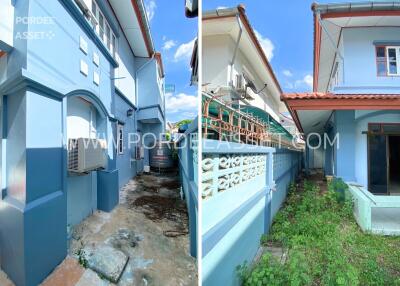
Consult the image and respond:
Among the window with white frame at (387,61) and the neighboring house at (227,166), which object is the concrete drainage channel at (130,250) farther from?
the window with white frame at (387,61)

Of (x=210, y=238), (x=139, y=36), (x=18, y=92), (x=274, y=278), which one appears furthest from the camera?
(x=139, y=36)

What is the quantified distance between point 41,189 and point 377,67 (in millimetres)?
5874

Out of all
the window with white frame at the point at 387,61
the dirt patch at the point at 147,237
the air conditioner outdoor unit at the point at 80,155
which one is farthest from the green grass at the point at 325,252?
the window with white frame at the point at 387,61

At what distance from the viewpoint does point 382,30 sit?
491 cm

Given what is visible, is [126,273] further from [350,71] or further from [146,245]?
[350,71]

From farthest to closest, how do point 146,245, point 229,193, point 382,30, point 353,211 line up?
point 382,30 → point 353,211 → point 146,245 → point 229,193

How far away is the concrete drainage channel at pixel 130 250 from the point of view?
7.92 feet

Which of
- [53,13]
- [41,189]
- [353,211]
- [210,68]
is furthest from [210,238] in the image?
[353,211]

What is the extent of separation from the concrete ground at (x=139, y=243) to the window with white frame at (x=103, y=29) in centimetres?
280

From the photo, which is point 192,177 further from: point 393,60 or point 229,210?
point 393,60

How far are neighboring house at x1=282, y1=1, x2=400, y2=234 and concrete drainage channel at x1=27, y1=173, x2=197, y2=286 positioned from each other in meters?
2.56

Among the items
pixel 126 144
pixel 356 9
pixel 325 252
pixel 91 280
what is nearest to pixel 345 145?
pixel 356 9

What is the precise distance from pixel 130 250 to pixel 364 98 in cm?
409

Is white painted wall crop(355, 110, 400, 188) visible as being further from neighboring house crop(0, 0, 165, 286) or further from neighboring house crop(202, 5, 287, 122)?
neighboring house crop(0, 0, 165, 286)
